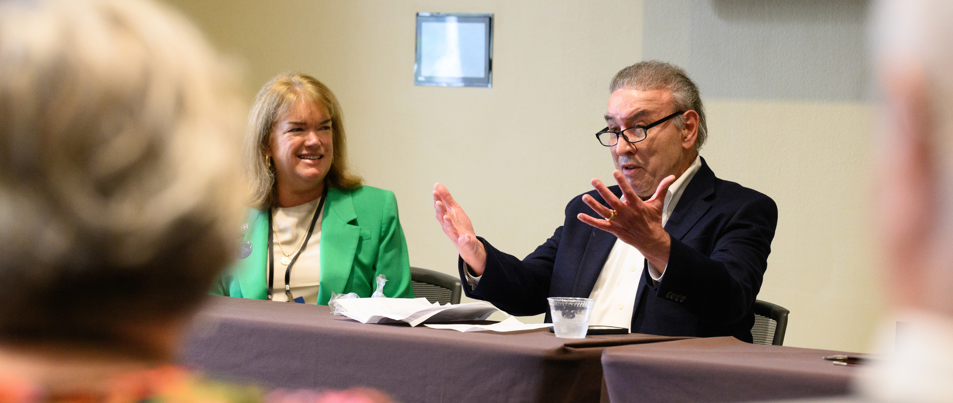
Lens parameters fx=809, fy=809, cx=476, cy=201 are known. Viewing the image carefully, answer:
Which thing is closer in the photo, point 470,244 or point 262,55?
point 470,244

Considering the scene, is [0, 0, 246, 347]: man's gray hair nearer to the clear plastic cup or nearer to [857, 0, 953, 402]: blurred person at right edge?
[857, 0, 953, 402]: blurred person at right edge

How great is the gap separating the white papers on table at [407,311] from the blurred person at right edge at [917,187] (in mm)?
1327

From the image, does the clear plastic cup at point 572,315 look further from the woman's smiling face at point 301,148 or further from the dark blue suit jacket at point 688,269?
the woman's smiling face at point 301,148

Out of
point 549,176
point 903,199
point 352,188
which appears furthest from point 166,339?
point 549,176

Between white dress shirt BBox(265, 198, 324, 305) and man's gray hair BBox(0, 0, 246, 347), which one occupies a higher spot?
man's gray hair BBox(0, 0, 246, 347)

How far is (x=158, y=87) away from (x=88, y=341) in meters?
0.14

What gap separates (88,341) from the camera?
44cm

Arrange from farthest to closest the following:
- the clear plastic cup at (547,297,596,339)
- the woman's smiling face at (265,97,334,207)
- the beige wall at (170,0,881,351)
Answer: the beige wall at (170,0,881,351)
the woman's smiling face at (265,97,334,207)
the clear plastic cup at (547,297,596,339)

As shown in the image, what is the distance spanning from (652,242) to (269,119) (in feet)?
4.82

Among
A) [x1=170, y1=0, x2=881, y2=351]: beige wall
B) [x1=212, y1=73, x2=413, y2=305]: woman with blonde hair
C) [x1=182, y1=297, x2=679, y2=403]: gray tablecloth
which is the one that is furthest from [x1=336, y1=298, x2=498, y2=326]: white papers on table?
[x1=170, y1=0, x2=881, y2=351]: beige wall

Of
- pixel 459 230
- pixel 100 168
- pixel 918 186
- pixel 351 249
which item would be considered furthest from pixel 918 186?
pixel 351 249

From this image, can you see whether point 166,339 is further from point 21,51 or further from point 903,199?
point 903,199

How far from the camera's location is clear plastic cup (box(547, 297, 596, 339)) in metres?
1.61

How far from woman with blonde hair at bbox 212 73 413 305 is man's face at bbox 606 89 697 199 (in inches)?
32.1
